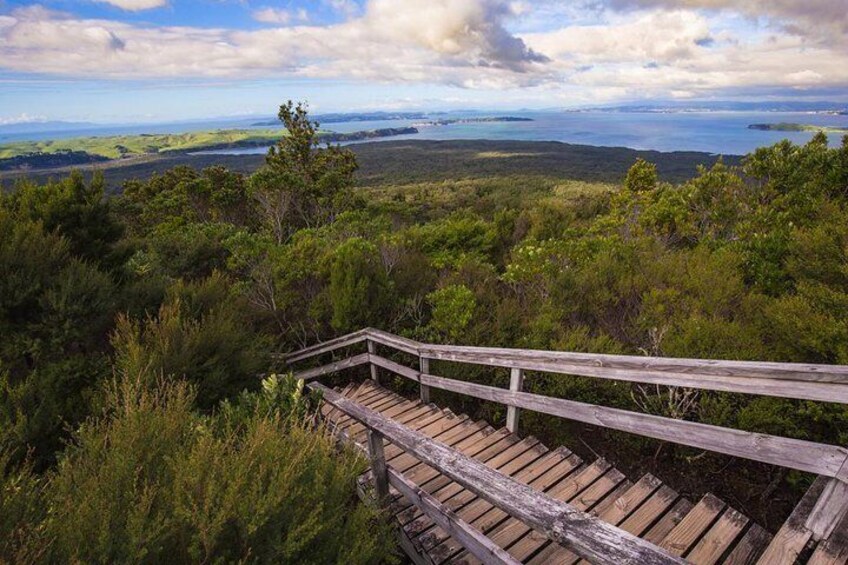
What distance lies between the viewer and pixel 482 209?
41.0 m

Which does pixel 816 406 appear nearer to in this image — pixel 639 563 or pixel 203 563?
pixel 639 563

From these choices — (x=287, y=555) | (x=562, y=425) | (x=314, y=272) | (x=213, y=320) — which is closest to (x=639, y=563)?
(x=287, y=555)

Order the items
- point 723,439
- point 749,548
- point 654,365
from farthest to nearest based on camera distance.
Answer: point 654,365 < point 749,548 < point 723,439

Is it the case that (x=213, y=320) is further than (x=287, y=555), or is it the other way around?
(x=213, y=320)

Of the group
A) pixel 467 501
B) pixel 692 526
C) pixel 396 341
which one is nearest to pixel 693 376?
pixel 692 526

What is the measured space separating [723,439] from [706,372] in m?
0.35

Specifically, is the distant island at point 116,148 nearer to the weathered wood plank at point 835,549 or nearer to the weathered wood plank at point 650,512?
the weathered wood plank at point 650,512

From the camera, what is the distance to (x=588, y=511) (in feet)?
10.0

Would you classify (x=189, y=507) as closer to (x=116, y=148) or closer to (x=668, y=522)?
(x=668, y=522)

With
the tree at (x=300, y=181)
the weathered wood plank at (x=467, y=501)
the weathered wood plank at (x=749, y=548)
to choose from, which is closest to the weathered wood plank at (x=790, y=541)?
the weathered wood plank at (x=749, y=548)

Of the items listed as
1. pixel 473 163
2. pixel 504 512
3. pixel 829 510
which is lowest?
pixel 473 163

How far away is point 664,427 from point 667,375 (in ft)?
1.02

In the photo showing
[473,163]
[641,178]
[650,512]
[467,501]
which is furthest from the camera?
[473,163]

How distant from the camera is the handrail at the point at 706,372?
6.68 ft
